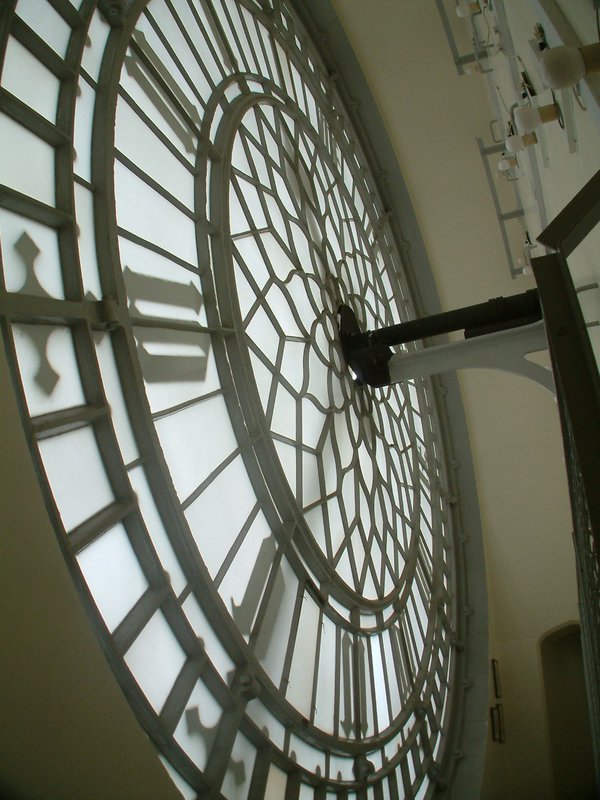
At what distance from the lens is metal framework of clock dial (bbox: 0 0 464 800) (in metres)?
2.84

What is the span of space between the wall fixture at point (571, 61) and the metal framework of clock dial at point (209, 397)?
187 cm

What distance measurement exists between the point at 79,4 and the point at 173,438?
7.03 ft

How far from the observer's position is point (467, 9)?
643 centimetres

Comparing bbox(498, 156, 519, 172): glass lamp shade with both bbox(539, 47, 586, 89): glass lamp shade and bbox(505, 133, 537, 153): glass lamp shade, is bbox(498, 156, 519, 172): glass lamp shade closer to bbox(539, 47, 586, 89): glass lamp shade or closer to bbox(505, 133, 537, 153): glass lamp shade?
bbox(505, 133, 537, 153): glass lamp shade

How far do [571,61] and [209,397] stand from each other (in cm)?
240

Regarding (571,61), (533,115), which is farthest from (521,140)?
(571,61)

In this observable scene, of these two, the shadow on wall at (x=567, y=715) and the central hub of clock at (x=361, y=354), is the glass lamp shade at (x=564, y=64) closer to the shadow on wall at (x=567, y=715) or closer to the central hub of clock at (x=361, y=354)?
the central hub of clock at (x=361, y=354)

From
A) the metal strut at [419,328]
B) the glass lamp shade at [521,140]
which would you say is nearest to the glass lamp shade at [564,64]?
the glass lamp shade at [521,140]

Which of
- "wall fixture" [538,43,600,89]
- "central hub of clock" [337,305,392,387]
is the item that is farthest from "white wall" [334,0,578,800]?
A: "wall fixture" [538,43,600,89]

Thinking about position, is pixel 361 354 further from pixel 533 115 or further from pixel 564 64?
pixel 564 64

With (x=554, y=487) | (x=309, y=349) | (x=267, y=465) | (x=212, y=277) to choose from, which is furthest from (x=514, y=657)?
(x=212, y=277)

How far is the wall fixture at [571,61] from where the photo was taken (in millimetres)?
2428

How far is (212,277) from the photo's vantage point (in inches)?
166

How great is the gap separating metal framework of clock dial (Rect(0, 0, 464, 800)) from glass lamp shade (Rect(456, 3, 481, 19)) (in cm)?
158
